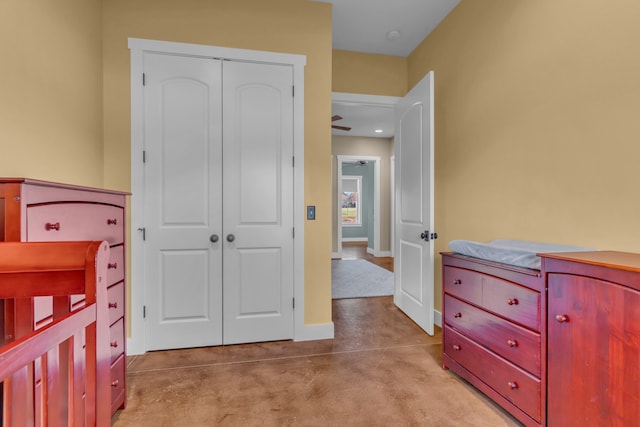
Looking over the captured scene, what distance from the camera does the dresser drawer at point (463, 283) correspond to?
68.4 inches

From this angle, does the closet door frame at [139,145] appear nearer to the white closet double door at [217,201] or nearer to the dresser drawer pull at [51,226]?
the white closet double door at [217,201]

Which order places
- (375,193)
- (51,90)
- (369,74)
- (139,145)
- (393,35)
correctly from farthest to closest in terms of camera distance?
(375,193) → (369,74) → (393,35) → (139,145) → (51,90)

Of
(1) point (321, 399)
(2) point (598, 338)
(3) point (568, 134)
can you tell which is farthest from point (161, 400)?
(3) point (568, 134)

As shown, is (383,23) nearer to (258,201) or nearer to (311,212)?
(311,212)

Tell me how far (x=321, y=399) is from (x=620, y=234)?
1.73 m

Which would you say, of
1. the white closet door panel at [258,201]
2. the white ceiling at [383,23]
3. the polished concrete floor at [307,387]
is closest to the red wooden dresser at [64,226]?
the polished concrete floor at [307,387]

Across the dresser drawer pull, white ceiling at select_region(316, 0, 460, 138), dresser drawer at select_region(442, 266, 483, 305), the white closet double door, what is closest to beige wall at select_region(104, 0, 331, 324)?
the white closet double door

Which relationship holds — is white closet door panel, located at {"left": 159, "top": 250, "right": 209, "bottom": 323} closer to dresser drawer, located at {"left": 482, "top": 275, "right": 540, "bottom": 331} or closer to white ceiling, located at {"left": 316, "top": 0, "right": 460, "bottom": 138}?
dresser drawer, located at {"left": 482, "top": 275, "right": 540, "bottom": 331}

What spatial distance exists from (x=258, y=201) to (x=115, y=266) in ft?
3.77

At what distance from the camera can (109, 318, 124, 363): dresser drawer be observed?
1.51m

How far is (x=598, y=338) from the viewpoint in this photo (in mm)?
1130

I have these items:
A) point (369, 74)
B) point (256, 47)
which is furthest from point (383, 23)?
point (256, 47)

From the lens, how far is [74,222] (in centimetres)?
124

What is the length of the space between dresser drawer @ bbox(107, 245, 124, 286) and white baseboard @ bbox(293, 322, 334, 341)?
55.4 inches
